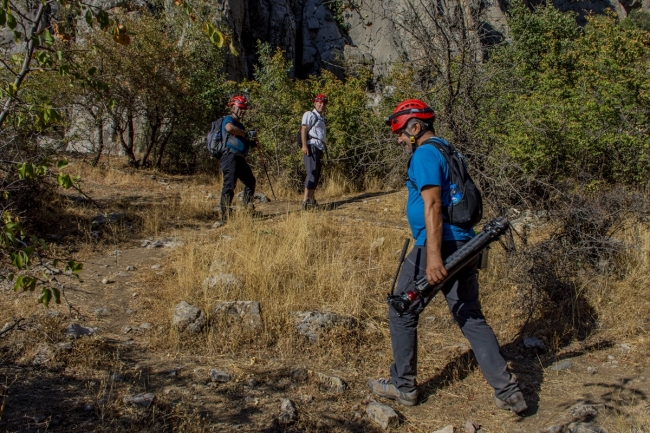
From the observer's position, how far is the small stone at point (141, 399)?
3371 mm

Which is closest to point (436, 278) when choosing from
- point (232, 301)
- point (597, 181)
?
point (232, 301)

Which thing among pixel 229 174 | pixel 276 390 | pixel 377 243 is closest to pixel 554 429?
pixel 276 390

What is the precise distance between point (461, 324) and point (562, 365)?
1189mm

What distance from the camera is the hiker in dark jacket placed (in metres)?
8.59

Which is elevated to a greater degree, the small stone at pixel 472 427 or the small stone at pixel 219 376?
the small stone at pixel 219 376

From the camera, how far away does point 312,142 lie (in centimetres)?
867

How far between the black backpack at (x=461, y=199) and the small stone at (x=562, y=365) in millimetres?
1543

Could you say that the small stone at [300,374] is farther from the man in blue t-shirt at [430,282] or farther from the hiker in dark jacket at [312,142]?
the hiker in dark jacket at [312,142]

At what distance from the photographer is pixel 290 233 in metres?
6.39

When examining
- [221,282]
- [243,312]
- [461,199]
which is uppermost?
[461,199]

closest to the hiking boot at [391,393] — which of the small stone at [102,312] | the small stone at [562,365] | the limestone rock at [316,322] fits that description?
the limestone rock at [316,322]

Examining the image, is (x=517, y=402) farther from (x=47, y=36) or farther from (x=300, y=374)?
(x=47, y=36)

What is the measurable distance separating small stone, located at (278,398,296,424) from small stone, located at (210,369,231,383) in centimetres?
50

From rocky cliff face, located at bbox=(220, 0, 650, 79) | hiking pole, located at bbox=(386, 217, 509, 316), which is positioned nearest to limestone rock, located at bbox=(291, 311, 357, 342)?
hiking pole, located at bbox=(386, 217, 509, 316)
